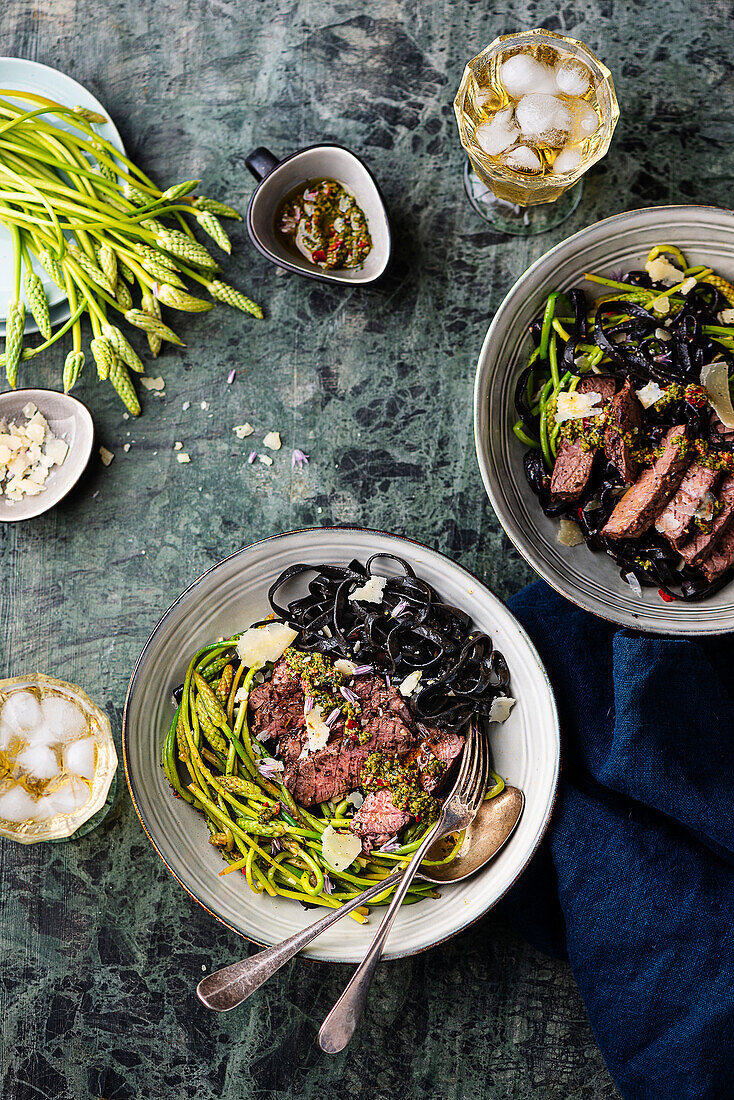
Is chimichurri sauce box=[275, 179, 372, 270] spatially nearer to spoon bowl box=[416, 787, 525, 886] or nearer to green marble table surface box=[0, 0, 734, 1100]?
green marble table surface box=[0, 0, 734, 1100]

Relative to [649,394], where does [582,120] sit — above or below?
above

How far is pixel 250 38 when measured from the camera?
7.86ft

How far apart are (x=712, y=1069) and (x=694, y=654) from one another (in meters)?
1.04

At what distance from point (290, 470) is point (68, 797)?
1.15m

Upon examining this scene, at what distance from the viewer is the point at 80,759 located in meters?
2.24

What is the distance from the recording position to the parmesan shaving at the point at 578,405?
1.99 meters

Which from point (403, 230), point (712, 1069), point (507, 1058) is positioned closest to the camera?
point (712, 1069)

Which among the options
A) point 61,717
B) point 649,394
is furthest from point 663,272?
point 61,717

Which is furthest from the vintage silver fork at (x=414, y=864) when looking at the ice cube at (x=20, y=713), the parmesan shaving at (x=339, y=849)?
the ice cube at (x=20, y=713)

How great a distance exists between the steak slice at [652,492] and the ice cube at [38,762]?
66.3 inches

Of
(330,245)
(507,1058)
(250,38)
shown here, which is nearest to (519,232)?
(330,245)

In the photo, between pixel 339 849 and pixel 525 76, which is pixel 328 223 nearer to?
pixel 525 76

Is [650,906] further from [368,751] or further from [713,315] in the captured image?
[713,315]

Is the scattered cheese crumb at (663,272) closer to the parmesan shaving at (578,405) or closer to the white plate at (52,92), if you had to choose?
the parmesan shaving at (578,405)
